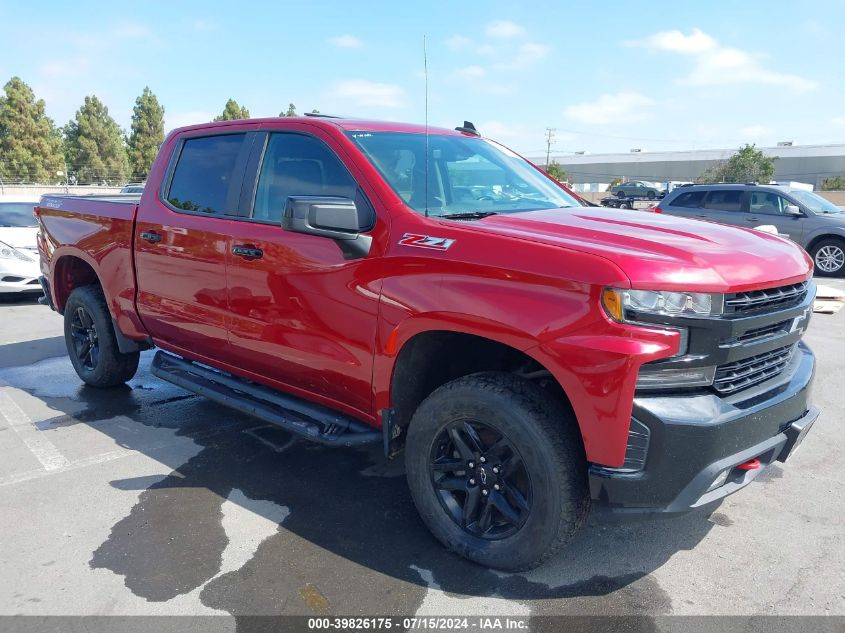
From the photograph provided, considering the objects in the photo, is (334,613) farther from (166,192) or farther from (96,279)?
(96,279)

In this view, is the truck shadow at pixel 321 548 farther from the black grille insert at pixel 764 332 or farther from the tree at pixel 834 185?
the tree at pixel 834 185

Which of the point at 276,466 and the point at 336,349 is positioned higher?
the point at 336,349

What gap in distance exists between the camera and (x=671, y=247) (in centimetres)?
256

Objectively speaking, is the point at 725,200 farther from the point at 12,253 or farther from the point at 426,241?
the point at 12,253

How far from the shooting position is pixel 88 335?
5344mm

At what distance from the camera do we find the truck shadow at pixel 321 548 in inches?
106

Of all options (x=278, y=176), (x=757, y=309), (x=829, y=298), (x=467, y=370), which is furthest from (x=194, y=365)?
(x=829, y=298)

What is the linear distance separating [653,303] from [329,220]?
4.63ft

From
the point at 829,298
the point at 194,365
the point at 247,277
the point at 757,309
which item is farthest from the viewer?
the point at 829,298

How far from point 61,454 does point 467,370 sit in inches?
108

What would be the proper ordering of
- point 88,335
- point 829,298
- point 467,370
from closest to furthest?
point 467,370
point 88,335
point 829,298

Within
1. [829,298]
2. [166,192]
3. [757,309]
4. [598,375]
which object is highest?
[166,192]

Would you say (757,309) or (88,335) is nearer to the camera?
(757,309)

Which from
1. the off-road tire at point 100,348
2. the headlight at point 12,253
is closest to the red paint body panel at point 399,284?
the off-road tire at point 100,348
